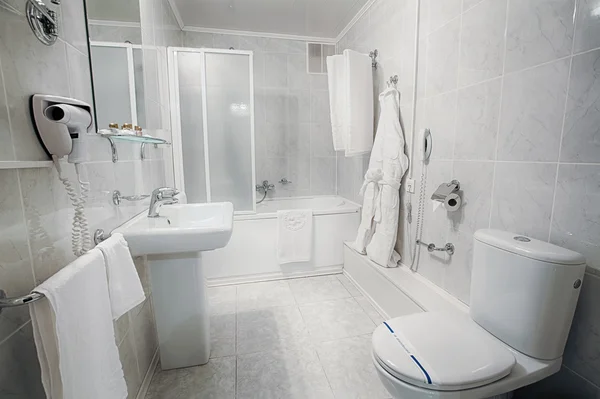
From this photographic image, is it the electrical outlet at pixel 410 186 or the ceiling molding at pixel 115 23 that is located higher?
the ceiling molding at pixel 115 23

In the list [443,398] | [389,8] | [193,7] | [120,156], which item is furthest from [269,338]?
[193,7]

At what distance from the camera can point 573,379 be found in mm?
1081

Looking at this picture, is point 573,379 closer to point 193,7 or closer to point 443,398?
point 443,398

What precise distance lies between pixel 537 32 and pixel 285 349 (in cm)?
212

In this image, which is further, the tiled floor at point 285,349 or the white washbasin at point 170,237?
the tiled floor at point 285,349

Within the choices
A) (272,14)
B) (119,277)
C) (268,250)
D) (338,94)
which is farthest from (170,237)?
(272,14)

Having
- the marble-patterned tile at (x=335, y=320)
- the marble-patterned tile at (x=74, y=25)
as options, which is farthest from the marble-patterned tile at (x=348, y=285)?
the marble-patterned tile at (x=74, y=25)

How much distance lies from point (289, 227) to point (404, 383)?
→ 1813 mm

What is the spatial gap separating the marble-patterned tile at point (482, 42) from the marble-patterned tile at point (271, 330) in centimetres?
192

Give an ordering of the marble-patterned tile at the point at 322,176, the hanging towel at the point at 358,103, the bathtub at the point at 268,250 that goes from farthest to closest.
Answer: the marble-patterned tile at the point at 322,176 → the bathtub at the point at 268,250 → the hanging towel at the point at 358,103

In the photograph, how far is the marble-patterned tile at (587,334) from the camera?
3.31 ft

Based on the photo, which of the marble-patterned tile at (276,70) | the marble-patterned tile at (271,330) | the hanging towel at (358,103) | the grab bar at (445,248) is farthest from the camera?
the marble-patterned tile at (276,70)

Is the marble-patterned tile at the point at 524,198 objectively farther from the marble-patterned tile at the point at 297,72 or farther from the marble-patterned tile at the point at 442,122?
the marble-patterned tile at the point at 297,72

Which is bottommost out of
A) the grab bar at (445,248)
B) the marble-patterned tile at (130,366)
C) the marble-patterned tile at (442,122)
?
the marble-patterned tile at (130,366)
